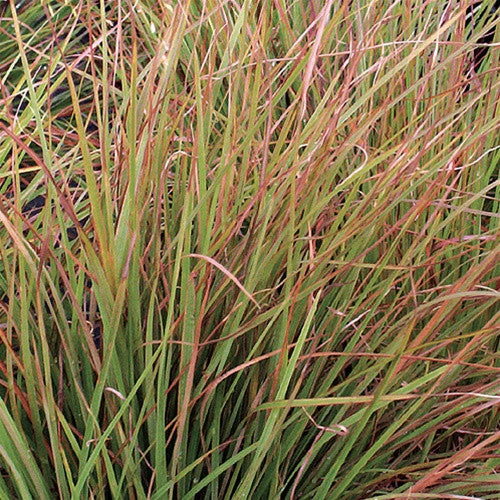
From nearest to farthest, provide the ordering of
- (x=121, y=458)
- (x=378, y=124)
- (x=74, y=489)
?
(x=74, y=489) → (x=121, y=458) → (x=378, y=124)

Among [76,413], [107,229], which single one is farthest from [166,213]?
[76,413]

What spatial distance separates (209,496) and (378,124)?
580 millimetres

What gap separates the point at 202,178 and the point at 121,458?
291 mm

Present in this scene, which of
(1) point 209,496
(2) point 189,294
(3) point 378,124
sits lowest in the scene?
(1) point 209,496

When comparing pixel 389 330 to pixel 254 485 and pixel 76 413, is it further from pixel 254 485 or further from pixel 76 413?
pixel 76 413

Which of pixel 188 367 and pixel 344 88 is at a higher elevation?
pixel 344 88

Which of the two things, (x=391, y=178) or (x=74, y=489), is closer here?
(x=74, y=489)

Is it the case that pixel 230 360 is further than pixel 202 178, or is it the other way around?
pixel 230 360

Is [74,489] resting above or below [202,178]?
below

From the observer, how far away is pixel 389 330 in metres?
0.84

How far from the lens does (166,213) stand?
0.86 metres

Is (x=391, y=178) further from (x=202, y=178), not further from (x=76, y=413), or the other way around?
(x=76, y=413)

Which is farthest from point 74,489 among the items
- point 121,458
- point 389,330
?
point 389,330

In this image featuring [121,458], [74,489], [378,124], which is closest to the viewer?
[74,489]
